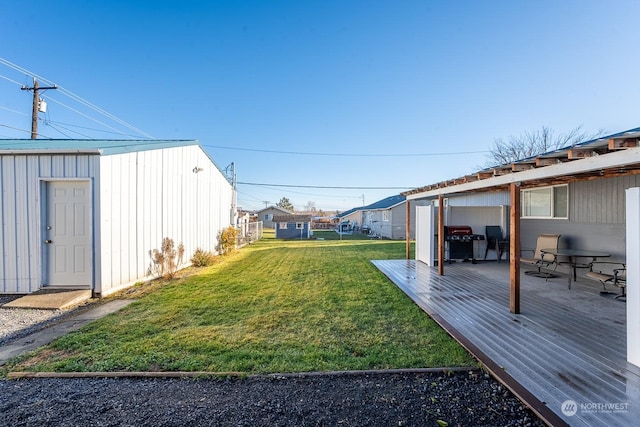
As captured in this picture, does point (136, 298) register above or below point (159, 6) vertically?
below

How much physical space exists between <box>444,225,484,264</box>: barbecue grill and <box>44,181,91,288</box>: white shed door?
948cm

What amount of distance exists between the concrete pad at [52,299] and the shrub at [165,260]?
1852 mm

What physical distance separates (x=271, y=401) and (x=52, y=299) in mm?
5280

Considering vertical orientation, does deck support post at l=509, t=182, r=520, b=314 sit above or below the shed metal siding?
below

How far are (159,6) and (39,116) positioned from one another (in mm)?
9986

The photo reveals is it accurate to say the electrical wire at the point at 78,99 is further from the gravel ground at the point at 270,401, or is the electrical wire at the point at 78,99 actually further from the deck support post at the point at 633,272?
the deck support post at the point at 633,272

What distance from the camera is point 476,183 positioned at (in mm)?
5477

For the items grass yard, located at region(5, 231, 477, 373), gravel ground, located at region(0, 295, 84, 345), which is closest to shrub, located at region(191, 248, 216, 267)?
grass yard, located at region(5, 231, 477, 373)

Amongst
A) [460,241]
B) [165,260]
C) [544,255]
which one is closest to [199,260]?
[165,260]

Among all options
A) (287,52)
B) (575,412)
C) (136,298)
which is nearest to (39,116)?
(287,52)

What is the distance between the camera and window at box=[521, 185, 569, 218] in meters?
7.12

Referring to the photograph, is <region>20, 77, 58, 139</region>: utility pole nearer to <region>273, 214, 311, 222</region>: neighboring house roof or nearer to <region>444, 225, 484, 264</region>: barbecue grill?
<region>273, 214, 311, 222</region>: neighboring house roof

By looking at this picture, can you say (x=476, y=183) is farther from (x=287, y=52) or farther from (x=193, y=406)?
(x=287, y=52)

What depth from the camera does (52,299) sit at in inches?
202
